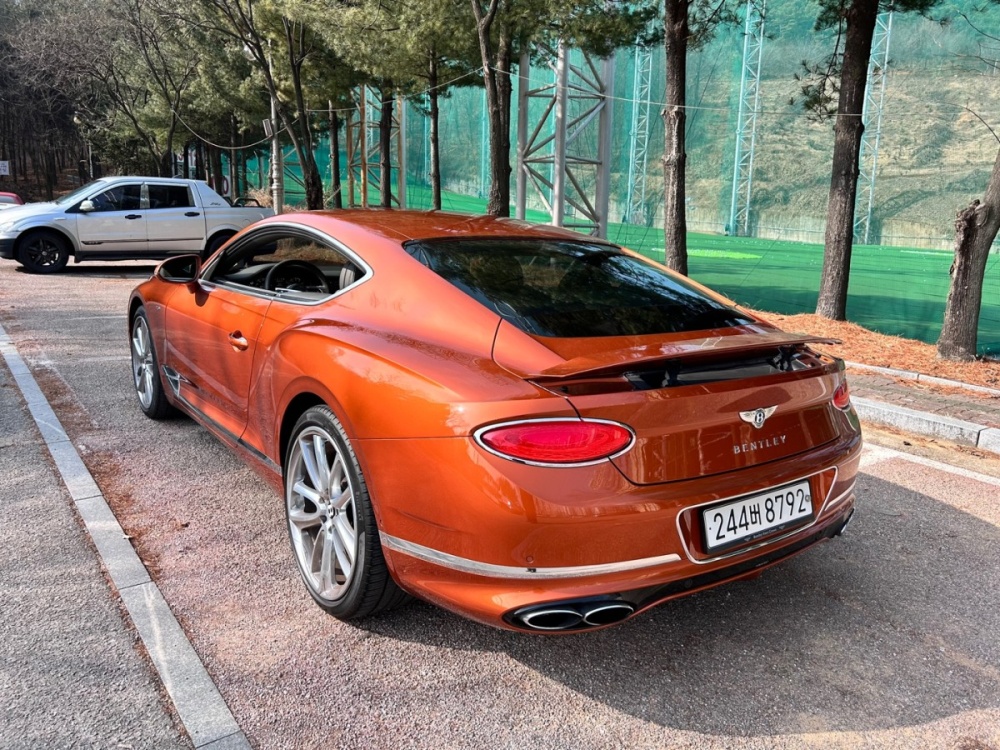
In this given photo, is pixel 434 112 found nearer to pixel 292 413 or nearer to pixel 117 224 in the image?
pixel 117 224

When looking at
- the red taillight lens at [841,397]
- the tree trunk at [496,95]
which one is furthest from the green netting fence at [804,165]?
the red taillight lens at [841,397]

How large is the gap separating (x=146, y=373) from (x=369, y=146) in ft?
93.5

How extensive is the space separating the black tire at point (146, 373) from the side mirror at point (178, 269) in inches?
12.8

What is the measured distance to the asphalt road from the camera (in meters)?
2.27

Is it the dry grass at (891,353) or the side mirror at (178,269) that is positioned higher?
the side mirror at (178,269)

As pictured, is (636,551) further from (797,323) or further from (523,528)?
(797,323)

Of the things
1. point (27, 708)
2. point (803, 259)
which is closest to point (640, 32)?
point (803, 259)

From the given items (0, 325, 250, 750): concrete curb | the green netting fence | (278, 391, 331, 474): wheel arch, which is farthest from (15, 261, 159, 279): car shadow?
(278, 391, 331, 474): wheel arch

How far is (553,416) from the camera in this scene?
2160 millimetres

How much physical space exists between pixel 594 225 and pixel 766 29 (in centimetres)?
Result: 620

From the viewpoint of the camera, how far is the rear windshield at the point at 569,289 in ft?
8.82

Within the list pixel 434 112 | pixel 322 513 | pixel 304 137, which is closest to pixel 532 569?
pixel 322 513

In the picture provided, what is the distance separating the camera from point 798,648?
2.71m

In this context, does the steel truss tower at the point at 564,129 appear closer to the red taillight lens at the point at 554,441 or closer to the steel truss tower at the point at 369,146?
the steel truss tower at the point at 369,146
